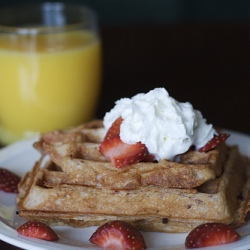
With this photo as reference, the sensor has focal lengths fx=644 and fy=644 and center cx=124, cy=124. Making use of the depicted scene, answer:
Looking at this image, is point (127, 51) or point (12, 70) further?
point (127, 51)

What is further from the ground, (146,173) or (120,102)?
(120,102)

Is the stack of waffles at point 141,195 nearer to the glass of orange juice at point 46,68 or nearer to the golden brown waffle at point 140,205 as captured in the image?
the golden brown waffle at point 140,205

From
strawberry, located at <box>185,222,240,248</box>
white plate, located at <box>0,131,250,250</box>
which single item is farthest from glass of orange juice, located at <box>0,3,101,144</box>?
strawberry, located at <box>185,222,240,248</box>

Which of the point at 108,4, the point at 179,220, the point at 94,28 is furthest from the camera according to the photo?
the point at 108,4

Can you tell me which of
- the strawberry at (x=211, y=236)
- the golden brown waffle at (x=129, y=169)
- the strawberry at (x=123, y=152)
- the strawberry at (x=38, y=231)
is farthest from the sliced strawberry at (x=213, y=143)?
the strawberry at (x=38, y=231)

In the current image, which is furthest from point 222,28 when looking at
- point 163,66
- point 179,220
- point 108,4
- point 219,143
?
point 179,220

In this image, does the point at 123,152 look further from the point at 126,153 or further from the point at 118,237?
the point at 118,237

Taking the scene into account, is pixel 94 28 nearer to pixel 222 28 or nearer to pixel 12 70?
pixel 12 70

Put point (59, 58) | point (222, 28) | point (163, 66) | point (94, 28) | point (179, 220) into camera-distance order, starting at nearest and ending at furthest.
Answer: point (179, 220)
point (59, 58)
point (94, 28)
point (163, 66)
point (222, 28)

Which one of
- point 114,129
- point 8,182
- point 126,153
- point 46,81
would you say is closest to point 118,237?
point 126,153
